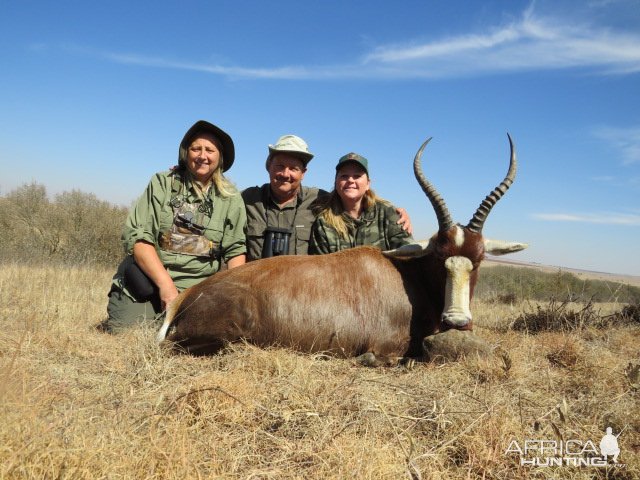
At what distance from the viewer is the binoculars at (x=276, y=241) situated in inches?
258

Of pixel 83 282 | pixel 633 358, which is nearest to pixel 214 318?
pixel 633 358

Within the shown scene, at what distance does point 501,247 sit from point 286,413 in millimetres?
3502

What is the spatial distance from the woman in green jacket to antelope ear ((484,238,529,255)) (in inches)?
125

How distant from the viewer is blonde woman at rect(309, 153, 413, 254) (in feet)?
21.4

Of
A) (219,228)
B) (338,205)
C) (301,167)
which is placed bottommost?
(219,228)

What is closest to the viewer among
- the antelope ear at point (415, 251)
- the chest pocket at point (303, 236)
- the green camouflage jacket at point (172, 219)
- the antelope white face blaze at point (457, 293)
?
the antelope white face blaze at point (457, 293)

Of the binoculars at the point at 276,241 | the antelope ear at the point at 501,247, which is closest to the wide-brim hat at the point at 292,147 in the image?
the binoculars at the point at 276,241

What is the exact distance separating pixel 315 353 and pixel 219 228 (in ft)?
8.13

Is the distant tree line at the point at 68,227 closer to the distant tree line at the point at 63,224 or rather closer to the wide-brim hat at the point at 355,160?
the distant tree line at the point at 63,224

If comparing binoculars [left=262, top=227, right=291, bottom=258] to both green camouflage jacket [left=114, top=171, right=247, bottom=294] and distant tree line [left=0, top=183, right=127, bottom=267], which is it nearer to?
green camouflage jacket [left=114, top=171, right=247, bottom=294]

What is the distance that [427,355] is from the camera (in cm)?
444

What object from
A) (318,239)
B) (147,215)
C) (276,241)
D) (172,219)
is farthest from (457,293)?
(147,215)

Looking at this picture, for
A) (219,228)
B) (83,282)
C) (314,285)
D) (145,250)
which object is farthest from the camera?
(83,282)

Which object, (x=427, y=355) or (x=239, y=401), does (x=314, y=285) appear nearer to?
(x=427, y=355)
